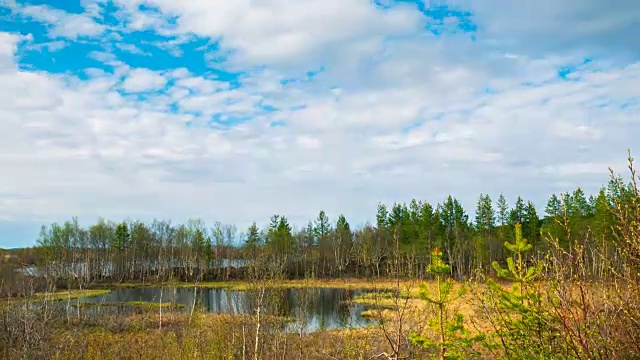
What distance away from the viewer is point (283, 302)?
A: 66.9ft

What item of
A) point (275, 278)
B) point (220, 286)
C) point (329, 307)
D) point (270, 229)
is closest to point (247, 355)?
point (275, 278)

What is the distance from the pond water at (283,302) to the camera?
14780mm

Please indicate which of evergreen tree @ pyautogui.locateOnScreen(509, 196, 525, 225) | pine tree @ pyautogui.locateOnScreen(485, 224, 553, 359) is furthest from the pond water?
evergreen tree @ pyautogui.locateOnScreen(509, 196, 525, 225)

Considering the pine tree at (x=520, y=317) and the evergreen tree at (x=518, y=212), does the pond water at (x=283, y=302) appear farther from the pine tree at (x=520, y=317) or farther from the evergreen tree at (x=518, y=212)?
the evergreen tree at (x=518, y=212)

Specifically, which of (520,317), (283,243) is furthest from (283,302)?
(283,243)

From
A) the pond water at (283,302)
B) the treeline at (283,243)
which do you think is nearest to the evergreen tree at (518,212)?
the treeline at (283,243)

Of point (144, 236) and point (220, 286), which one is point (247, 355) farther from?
point (144, 236)

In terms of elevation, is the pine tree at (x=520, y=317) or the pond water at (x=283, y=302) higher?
the pine tree at (x=520, y=317)

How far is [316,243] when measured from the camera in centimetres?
7950

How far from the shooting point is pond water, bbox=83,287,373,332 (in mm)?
14780

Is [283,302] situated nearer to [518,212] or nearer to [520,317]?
[520,317]

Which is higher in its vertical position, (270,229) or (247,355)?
(270,229)

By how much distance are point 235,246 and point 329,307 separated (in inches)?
1867

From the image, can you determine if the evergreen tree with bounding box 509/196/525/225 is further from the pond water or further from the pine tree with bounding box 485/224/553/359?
the pine tree with bounding box 485/224/553/359
